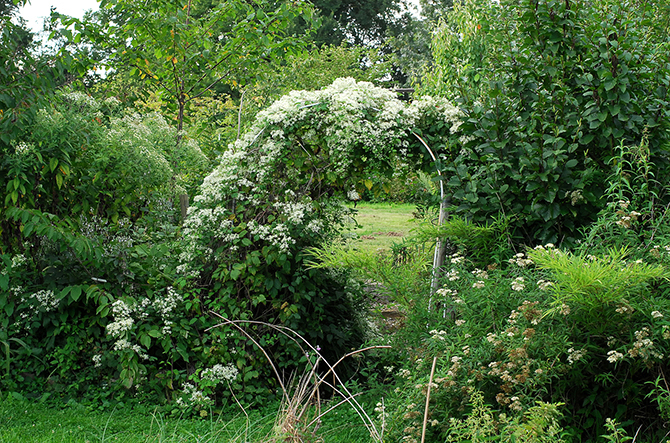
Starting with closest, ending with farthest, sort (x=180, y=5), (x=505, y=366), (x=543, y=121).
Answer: (x=505, y=366)
(x=543, y=121)
(x=180, y=5)

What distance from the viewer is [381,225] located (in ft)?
37.2

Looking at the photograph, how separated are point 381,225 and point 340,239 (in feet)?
23.4

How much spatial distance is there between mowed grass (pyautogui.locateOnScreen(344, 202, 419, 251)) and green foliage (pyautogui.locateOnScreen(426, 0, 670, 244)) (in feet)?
12.4

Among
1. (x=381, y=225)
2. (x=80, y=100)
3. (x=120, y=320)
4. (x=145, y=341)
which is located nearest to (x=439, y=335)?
(x=145, y=341)

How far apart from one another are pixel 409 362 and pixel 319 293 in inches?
47.3

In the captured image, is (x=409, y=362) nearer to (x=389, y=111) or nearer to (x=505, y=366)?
(x=505, y=366)

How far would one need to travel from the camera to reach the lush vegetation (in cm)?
261

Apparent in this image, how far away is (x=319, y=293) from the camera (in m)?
3.89

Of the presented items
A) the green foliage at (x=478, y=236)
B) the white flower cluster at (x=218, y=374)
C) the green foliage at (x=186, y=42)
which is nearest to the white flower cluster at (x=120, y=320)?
the white flower cluster at (x=218, y=374)

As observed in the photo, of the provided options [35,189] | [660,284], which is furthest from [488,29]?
[35,189]

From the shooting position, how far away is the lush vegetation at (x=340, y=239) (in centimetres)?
261

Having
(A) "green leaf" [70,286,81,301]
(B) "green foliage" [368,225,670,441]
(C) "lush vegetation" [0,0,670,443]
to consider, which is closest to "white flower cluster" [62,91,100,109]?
(C) "lush vegetation" [0,0,670,443]

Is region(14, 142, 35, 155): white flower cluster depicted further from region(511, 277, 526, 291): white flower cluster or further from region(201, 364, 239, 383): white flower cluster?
region(511, 277, 526, 291): white flower cluster

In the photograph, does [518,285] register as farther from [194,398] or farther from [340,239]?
[194,398]
